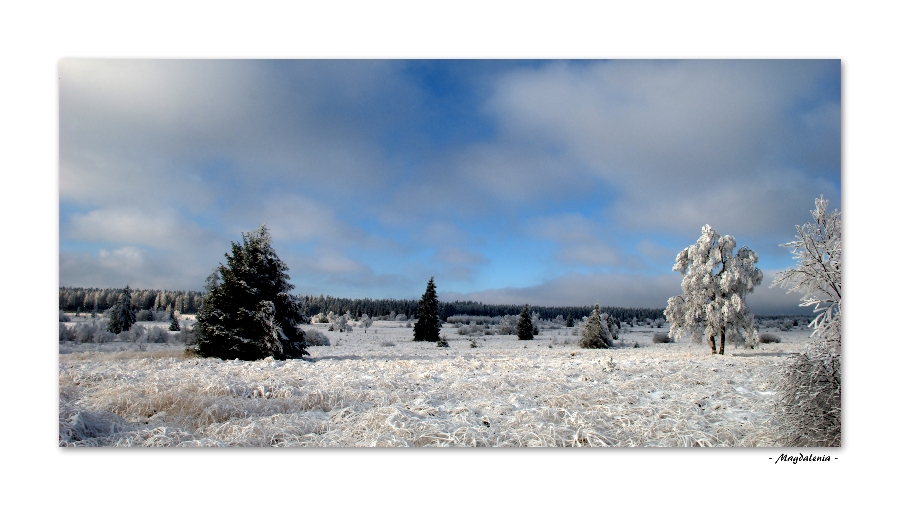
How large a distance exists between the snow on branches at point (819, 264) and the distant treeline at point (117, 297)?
12.5 m

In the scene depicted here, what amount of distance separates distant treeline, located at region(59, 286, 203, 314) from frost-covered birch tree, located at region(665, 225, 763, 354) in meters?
16.8

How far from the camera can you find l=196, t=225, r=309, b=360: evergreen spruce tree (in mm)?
12961

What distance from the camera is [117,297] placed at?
33.0 feet

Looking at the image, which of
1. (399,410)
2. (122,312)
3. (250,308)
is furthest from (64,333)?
(399,410)

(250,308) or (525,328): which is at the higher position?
(250,308)

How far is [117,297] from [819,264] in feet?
47.8

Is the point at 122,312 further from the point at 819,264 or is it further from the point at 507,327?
the point at 507,327

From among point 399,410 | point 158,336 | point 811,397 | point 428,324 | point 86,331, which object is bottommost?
point 428,324

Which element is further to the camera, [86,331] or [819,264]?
[86,331]

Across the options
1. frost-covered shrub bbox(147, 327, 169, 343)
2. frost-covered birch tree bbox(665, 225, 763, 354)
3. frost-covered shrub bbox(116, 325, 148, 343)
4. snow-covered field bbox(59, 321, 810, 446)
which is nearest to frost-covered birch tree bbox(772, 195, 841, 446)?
snow-covered field bbox(59, 321, 810, 446)

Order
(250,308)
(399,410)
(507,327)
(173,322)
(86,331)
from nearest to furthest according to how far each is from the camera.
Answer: (399,410) → (86,331) → (250,308) → (173,322) → (507,327)

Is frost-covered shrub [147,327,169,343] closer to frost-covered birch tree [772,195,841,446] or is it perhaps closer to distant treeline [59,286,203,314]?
distant treeline [59,286,203,314]

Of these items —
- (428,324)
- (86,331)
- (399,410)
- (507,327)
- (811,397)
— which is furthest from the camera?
(507,327)
